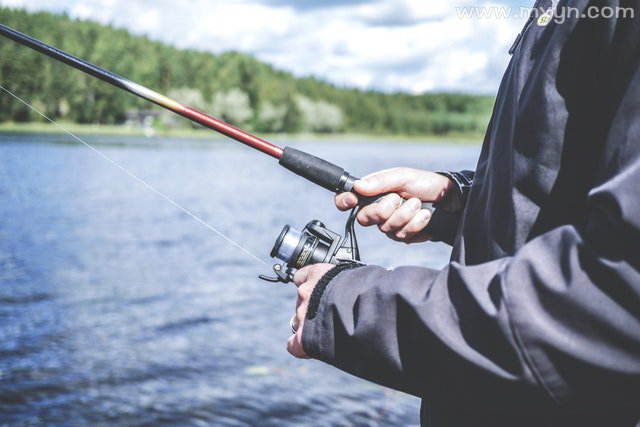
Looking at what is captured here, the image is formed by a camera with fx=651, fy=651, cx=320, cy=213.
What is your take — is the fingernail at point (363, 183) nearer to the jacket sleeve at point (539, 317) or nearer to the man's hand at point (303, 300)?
the man's hand at point (303, 300)

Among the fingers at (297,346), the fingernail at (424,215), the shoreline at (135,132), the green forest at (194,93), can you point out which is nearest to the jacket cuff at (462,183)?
the fingernail at (424,215)

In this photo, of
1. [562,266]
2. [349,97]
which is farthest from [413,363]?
[349,97]

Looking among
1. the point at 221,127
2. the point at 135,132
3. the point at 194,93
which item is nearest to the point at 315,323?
the point at 221,127

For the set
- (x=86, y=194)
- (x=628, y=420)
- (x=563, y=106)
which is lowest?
(x=86, y=194)

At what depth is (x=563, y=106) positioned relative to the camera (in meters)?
1.37

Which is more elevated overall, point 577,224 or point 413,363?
point 577,224

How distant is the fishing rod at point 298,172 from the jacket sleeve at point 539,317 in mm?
864

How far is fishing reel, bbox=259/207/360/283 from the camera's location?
230 centimetres

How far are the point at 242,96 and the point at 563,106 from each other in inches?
4043

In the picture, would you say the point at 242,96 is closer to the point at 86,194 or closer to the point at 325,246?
the point at 86,194

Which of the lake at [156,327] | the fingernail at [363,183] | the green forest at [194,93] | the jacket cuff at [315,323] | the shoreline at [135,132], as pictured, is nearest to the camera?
the jacket cuff at [315,323]

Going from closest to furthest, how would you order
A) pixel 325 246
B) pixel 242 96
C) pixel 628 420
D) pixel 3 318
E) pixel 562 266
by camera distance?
pixel 562 266 → pixel 628 420 → pixel 325 246 → pixel 3 318 → pixel 242 96

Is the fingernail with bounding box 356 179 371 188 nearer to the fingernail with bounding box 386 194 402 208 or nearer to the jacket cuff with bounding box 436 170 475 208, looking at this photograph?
the fingernail with bounding box 386 194 402 208

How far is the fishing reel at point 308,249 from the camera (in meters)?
2.30
